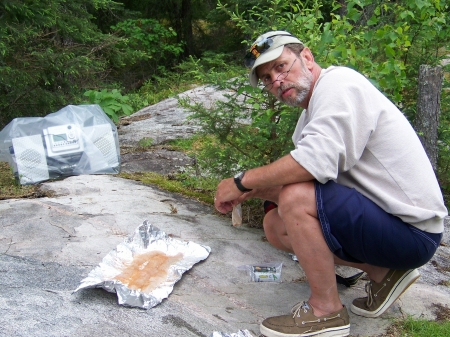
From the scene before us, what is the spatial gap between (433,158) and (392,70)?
1.27 m

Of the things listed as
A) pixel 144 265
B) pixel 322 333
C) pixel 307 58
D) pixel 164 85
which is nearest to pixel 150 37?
pixel 164 85

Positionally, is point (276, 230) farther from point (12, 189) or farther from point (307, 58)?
point (12, 189)

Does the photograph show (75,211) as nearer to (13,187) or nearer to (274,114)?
(13,187)

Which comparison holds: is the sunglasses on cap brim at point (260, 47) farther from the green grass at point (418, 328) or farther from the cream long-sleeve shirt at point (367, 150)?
the green grass at point (418, 328)

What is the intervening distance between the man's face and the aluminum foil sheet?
3.89 ft

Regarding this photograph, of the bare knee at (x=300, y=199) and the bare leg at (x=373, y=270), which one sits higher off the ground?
the bare knee at (x=300, y=199)

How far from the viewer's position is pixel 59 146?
5.20 metres

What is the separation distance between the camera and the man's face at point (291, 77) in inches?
105

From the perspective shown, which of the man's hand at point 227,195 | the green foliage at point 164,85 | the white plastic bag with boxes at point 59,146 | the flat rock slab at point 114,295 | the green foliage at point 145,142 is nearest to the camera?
the flat rock slab at point 114,295

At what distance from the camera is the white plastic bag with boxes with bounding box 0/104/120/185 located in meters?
5.07

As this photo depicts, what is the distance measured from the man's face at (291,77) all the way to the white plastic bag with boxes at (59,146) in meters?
3.06

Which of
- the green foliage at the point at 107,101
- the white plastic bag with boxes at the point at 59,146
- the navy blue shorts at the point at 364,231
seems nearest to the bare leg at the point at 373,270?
the navy blue shorts at the point at 364,231

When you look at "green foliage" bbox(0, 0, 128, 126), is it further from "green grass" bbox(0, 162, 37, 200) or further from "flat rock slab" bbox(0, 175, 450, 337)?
"flat rock slab" bbox(0, 175, 450, 337)

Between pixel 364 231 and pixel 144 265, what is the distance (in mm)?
1338
